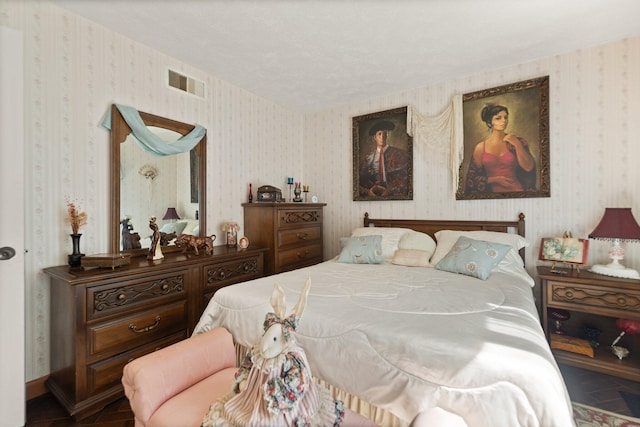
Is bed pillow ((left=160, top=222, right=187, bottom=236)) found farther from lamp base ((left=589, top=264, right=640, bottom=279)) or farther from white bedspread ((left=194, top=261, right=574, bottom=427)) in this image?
lamp base ((left=589, top=264, right=640, bottom=279))

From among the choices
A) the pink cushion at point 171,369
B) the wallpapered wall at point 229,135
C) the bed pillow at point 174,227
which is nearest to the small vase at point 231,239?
the wallpapered wall at point 229,135

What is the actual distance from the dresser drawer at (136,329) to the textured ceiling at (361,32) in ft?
7.35

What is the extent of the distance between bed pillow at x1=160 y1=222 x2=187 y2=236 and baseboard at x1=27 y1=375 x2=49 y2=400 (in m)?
1.32

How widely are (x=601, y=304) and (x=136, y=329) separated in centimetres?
348

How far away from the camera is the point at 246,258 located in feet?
9.69

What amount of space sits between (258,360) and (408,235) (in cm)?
243

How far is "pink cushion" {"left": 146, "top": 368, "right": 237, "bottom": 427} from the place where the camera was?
1149 millimetres

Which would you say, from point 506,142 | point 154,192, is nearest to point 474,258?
point 506,142

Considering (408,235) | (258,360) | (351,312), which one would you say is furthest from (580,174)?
(258,360)

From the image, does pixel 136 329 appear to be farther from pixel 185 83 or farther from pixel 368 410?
pixel 185 83

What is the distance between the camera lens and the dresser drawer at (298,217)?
333cm

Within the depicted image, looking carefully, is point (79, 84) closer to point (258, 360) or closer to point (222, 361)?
point (222, 361)

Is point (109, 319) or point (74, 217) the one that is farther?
point (74, 217)

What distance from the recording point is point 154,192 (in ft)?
8.69
